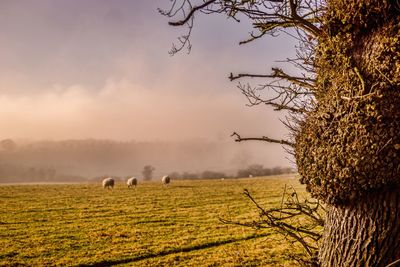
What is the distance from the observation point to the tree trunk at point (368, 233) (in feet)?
9.95

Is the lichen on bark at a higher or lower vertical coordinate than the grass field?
higher

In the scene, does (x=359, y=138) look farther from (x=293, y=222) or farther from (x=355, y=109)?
(x=293, y=222)

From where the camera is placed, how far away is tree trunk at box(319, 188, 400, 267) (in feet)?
9.95

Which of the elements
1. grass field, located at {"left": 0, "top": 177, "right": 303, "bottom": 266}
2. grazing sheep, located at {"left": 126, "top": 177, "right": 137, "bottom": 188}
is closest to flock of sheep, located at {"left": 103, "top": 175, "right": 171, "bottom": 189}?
grazing sheep, located at {"left": 126, "top": 177, "right": 137, "bottom": 188}

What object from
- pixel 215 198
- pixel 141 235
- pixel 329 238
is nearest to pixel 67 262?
pixel 141 235

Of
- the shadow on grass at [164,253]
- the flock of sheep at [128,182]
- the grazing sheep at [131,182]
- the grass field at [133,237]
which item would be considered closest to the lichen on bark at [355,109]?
the grass field at [133,237]

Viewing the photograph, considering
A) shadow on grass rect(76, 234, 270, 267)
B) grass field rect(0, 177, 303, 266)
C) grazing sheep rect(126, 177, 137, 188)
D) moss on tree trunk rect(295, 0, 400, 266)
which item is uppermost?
moss on tree trunk rect(295, 0, 400, 266)

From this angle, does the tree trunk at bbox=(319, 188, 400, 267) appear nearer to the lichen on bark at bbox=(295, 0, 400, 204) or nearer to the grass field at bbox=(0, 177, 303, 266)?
the lichen on bark at bbox=(295, 0, 400, 204)

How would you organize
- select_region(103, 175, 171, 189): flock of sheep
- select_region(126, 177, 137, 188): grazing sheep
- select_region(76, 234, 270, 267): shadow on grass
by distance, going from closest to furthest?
select_region(76, 234, 270, 267): shadow on grass
select_region(103, 175, 171, 189): flock of sheep
select_region(126, 177, 137, 188): grazing sheep

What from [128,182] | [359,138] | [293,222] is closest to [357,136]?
[359,138]

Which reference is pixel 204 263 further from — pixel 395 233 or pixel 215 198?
pixel 215 198

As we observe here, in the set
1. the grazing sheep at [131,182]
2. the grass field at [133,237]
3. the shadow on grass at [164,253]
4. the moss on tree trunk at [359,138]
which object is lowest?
the shadow on grass at [164,253]

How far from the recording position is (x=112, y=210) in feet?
96.3

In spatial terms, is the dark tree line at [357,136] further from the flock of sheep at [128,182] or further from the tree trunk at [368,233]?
the flock of sheep at [128,182]
